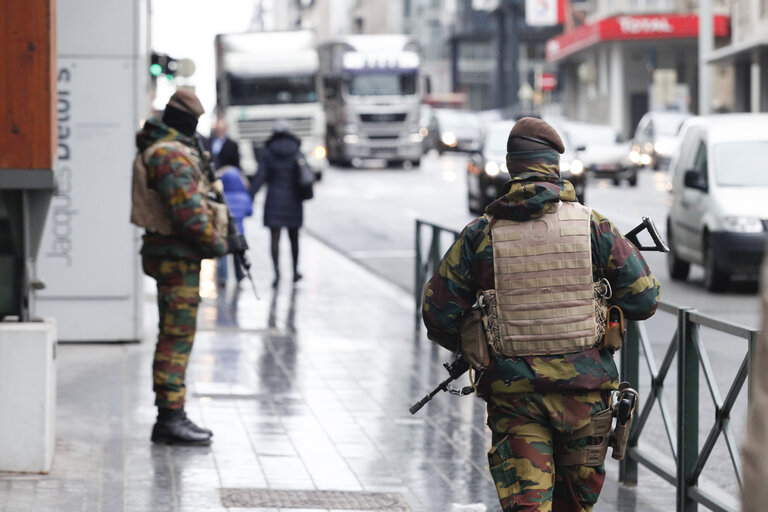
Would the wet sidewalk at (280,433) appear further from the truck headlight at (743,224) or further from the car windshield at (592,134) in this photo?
the car windshield at (592,134)

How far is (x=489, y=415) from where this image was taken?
15.5 feet

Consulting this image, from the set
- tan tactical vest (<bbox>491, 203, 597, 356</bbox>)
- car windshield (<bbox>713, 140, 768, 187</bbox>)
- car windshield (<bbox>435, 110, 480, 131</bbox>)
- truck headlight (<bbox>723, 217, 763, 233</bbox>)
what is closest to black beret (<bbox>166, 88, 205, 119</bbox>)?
tan tactical vest (<bbox>491, 203, 597, 356</bbox>)

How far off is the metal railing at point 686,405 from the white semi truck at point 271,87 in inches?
1263

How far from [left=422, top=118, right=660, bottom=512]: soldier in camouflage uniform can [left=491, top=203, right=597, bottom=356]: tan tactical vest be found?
0.02m

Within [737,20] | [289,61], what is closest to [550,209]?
[289,61]

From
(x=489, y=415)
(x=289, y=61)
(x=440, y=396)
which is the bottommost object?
(x=440, y=396)

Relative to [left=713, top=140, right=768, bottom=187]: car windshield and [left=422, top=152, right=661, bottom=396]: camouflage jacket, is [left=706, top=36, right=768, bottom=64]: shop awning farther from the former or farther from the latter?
[left=422, top=152, right=661, bottom=396]: camouflage jacket

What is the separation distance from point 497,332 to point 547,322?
15cm

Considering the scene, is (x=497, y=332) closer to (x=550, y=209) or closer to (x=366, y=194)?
(x=550, y=209)

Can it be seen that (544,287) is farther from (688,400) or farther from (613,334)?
(688,400)

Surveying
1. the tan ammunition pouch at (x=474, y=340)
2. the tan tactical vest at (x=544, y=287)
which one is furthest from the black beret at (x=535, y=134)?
the tan ammunition pouch at (x=474, y=340)

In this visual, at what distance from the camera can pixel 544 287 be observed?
182 inches

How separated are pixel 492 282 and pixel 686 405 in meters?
1.88

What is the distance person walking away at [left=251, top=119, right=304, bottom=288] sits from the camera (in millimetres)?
16609
